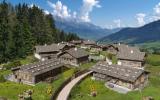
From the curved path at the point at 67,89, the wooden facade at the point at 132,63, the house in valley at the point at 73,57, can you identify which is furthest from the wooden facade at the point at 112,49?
the curved path at the point at 67,89

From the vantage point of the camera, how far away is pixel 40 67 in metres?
79.9

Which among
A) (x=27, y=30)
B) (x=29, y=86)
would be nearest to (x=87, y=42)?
(x=27, y=30)

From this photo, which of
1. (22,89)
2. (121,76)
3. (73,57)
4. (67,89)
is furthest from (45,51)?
(67,89)

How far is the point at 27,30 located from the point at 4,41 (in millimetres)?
12107

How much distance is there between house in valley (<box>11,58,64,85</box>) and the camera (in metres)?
74.2

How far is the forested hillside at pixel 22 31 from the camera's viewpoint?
114 m

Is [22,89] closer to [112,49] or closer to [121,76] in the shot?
[121,76]

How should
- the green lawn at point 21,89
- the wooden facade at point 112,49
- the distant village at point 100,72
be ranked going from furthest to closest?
the wooden facade at point 112,49 → the distant village at point 100,72 → the green lawn at point 21,89

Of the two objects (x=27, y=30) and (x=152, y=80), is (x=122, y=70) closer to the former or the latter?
(x=152, y=80)

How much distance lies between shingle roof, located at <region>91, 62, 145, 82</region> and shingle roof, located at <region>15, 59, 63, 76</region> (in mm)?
13709

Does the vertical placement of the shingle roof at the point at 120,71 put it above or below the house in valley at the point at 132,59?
below

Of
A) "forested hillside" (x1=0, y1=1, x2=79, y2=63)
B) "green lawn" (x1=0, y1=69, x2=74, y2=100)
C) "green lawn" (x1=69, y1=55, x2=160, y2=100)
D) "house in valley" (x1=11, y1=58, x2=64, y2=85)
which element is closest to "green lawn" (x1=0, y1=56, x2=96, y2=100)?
"green lawn" (x1=0, y1=69, x2=74, y2=100)

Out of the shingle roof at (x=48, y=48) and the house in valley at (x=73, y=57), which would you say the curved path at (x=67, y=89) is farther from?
the shingle roof at (x=48, y=48)

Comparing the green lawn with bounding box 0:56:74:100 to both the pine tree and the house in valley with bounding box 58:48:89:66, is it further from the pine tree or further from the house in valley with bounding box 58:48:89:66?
the pine tree
